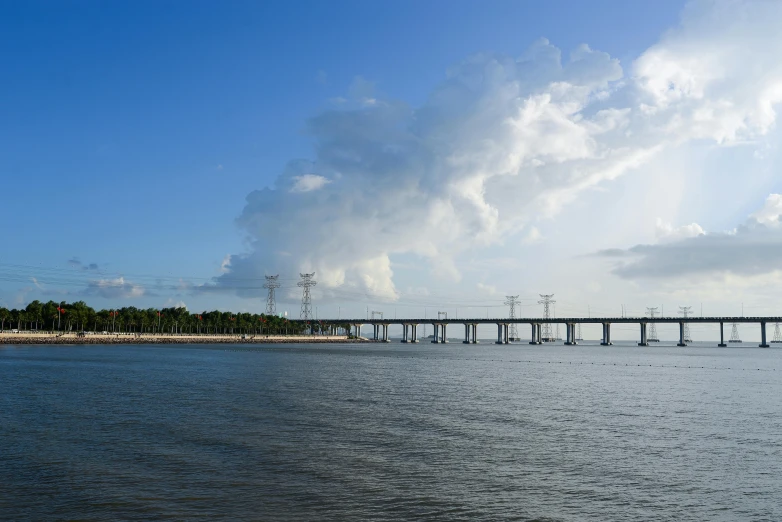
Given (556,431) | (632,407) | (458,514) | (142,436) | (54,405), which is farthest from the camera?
(632,407)

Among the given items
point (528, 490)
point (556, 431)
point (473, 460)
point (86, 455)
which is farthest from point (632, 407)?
point (86, 455)

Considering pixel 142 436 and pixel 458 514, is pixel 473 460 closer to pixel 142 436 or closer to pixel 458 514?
pixel 458 514

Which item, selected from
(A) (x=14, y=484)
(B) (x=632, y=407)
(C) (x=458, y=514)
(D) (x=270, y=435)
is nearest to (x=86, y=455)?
(A) (x=14, y=484)

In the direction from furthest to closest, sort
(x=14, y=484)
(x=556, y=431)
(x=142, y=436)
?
(x=556, y=431)
(x=142, y=436)
(x=14, y=484)

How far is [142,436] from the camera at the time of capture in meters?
35.9

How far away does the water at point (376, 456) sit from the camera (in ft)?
77.5

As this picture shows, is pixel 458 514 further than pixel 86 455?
No

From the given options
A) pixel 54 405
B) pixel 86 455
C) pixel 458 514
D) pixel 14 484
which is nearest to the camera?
pixel 458 514

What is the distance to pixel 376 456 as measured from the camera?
32094 mm

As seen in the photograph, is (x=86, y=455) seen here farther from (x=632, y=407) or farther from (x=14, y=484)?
(x=632, y=407)

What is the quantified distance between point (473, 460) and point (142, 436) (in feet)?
63.4

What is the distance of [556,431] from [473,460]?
1187 centimetres

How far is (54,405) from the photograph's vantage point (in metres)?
47.6

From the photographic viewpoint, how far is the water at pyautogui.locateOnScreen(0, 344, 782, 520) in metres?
23.6
